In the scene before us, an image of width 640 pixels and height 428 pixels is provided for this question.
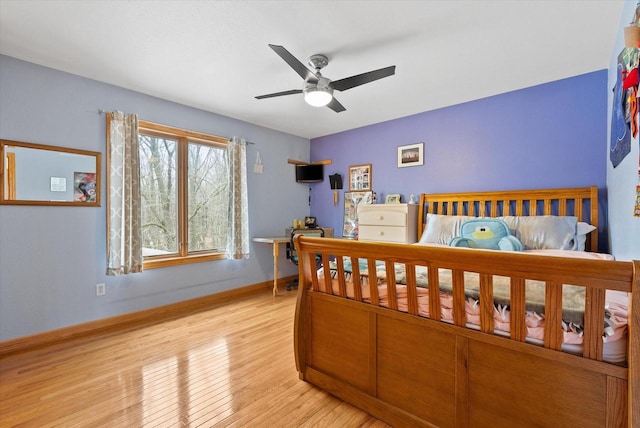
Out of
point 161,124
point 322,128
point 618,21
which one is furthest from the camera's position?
point 322,128

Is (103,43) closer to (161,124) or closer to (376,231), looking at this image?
(161,124)

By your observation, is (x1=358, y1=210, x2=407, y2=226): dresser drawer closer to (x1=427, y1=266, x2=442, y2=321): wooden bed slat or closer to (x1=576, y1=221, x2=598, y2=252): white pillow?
(x1=576, y1=221, x2=598, y2=252): white pillow

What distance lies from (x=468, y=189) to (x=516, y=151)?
610 millimetres

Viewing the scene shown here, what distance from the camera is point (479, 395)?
122 centimetres

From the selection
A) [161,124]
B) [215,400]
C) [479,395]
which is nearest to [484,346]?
[479,395]

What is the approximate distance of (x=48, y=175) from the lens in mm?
2549

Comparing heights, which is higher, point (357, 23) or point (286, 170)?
point (357, 23)

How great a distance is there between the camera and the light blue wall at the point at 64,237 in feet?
7.80

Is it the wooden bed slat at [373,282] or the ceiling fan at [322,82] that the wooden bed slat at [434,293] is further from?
the ceiling fan at [322,82]

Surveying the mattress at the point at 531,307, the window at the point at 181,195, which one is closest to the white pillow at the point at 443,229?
the mattress at the point at 531,307

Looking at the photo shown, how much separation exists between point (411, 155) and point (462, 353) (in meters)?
3.00

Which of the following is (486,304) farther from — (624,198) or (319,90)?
(319,90)

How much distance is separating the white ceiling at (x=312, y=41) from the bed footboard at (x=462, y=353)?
60.6 inches

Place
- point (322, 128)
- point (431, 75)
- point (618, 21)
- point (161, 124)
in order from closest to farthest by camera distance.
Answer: point (618, 21) < point (431, 75) < point (161, 124) < point (322, 128)
